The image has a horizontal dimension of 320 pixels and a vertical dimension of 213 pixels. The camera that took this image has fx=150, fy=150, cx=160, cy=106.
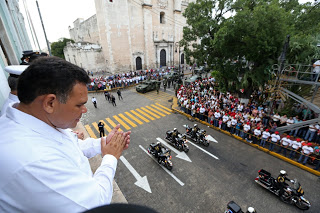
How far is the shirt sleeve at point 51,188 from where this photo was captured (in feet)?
3.30

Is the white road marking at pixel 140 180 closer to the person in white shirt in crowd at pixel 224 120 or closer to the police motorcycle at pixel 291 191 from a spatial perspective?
the police motorcycle at pixel 291 191

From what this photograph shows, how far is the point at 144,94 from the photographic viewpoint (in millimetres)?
21828

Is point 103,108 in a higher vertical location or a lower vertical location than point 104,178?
lower

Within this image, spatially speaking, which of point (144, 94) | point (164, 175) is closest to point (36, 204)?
point (164, 175)

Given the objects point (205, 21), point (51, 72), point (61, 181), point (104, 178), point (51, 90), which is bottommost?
point (104, 178)

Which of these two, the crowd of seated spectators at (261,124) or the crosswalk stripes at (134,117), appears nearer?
the crowd of seated spectators at (261,124)

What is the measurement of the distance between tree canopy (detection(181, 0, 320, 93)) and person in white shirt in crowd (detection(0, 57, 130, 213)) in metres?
11.8

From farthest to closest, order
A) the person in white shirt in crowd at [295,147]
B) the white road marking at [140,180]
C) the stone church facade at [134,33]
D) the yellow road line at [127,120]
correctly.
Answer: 1. the stone church facade at [134,33]
2. the yellow road line at [127,120]
3. the person in white shirt in crowd at [295,147]
4. the white road marking at [140,180]

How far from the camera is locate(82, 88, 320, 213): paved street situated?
6.32 meters

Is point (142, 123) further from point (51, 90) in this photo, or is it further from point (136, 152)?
point (51, 90)

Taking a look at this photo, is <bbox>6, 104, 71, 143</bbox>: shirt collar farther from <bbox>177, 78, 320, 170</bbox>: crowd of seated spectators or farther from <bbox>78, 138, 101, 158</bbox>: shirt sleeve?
<bbox>177, 78, 320, 170</bbox>: crowd of seated spectators

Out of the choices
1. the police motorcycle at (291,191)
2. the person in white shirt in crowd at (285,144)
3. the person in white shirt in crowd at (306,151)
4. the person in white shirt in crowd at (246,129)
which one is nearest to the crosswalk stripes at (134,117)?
the person in white shirt in crowd at (246,129)

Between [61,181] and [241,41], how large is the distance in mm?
13932

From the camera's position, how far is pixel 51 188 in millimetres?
1046
